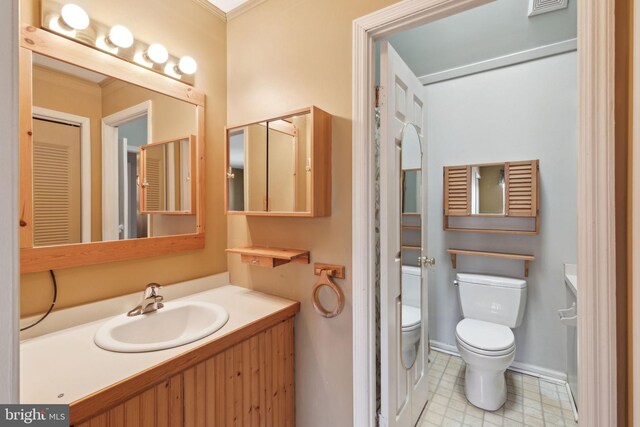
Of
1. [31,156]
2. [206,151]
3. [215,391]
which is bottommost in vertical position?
[215,391]

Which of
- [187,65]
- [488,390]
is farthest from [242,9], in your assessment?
[488,390]

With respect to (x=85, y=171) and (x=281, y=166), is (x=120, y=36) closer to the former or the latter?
(x=85, y=171)

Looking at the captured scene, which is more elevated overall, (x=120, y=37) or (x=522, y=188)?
(x=120, y=37)

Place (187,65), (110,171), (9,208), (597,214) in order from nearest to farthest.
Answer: (9,208), (597,214), (110,171), (187,65)

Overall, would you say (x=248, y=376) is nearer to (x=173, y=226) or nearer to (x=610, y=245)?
(x=173, y=226)

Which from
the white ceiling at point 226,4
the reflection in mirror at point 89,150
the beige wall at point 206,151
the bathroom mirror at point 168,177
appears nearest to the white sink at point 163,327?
the beige wall at point 206,151

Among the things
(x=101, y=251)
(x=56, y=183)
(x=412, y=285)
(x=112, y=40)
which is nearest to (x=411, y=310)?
(x=412, y=285)

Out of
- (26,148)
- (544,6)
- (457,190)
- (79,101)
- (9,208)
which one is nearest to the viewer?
(9,208)

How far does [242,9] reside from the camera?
171 cm

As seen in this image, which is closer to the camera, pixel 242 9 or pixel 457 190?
pixel 242 9

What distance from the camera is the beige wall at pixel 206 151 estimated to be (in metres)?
1.17

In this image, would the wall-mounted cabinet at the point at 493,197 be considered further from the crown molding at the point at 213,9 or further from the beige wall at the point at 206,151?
the crown molding at the point at 213,9

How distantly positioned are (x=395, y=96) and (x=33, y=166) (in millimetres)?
1570

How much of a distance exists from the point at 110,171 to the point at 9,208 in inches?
43.5
